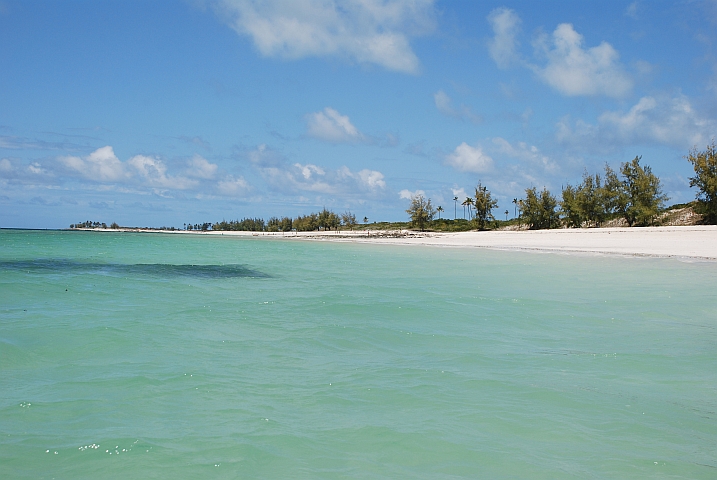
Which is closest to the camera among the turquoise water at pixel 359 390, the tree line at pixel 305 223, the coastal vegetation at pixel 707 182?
the turquoise water at pixel 359 390

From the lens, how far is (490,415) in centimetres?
527

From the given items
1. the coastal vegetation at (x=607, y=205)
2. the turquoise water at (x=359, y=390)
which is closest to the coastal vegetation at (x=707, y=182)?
the coastal vegetation at (x=607, y=205)

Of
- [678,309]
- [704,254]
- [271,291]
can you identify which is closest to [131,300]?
[271,291]

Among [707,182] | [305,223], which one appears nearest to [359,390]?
[707,182]

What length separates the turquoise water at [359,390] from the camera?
4.32 meters

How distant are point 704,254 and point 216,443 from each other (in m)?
34.3

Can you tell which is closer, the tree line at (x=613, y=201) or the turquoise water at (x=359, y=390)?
the turquoise water at (x=359, y=390)

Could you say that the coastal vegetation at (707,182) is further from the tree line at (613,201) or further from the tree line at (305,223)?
the tree line at (305,223)

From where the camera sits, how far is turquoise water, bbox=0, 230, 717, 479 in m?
4.32

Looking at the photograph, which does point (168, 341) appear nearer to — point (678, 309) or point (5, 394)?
point (5, 394)

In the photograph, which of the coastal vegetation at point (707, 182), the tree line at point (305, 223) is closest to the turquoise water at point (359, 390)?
the coastal vegetation at point (707, 182)

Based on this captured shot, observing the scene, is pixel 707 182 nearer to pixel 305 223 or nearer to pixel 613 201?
pixel 613 201

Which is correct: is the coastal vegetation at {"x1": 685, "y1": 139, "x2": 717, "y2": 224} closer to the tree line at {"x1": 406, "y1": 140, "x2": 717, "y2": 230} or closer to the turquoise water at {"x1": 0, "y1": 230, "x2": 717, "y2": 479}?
the tree line at {"x1": 406, "y1": 140, "x2": 717, "y2": 230}

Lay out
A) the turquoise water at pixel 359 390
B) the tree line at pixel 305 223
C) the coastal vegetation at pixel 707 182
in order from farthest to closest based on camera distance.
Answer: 1. the tree line at pixel 305 223
2. the coastal vegetation at pixel 707 182
3. the turquoise water at pixel 359 390
